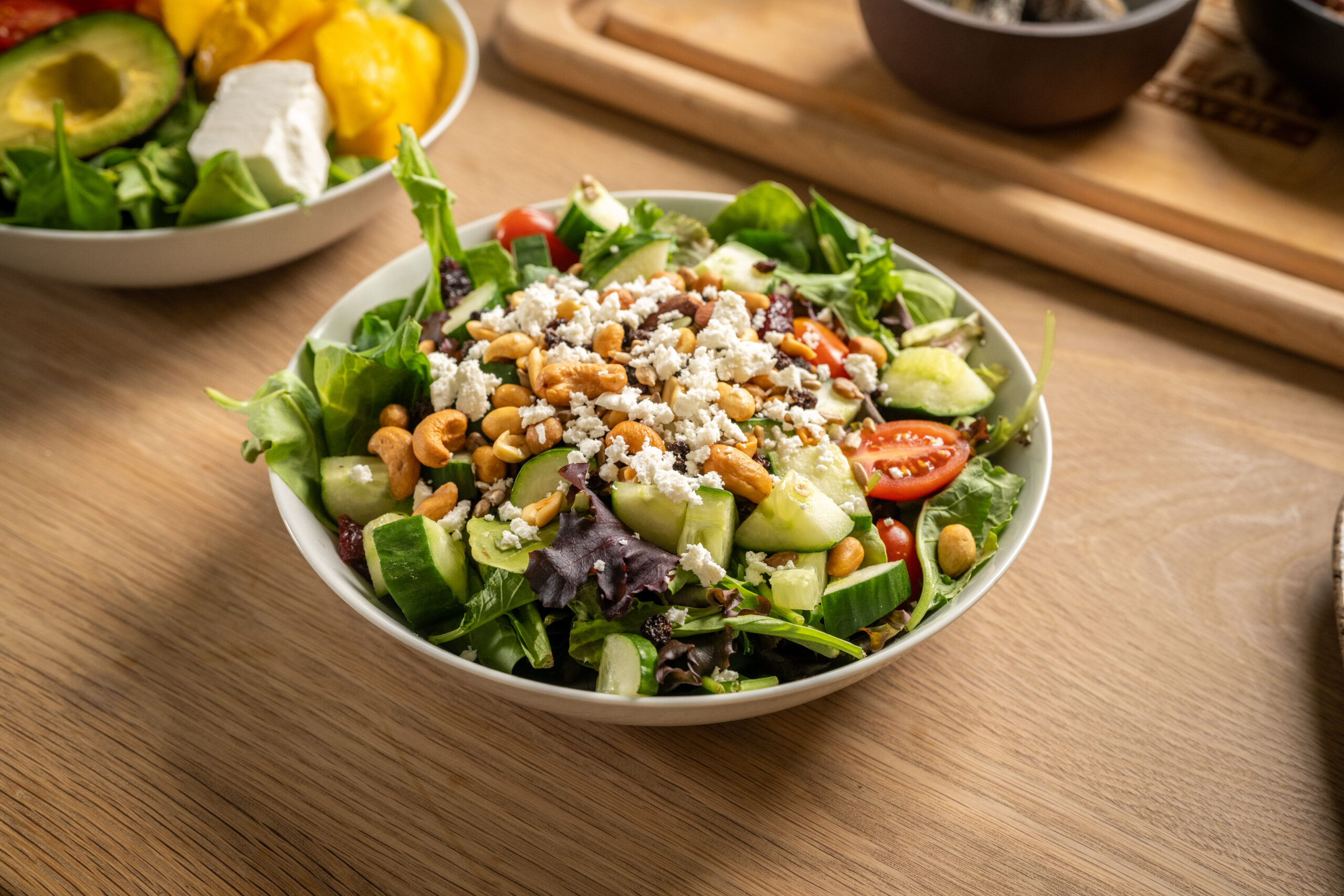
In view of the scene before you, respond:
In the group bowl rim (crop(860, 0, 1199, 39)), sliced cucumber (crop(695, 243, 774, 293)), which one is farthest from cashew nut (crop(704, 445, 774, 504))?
bowl rim (crop(860, 0, 1199, 39))

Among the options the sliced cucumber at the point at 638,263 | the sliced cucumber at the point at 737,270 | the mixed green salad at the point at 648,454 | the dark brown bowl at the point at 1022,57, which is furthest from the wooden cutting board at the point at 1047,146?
the sliced cucumber at the point at 638,263

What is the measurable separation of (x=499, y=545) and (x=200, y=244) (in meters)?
1.06

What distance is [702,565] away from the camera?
1.31 m

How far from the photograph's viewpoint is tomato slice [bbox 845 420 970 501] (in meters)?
1.50

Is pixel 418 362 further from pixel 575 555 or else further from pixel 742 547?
pixel 742 547

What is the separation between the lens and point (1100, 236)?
2.20 m

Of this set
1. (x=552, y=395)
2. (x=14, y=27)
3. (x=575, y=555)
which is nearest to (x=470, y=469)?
(x=552, y=395)

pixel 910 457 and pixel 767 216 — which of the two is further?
pixel 767 216

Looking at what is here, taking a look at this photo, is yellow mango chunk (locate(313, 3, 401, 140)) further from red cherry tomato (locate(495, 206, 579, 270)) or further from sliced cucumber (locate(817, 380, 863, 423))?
sliced cucumber (locate(817, 380, 863, 423))

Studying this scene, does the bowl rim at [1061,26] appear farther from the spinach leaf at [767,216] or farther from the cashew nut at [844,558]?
the cashew nut at [844,558]

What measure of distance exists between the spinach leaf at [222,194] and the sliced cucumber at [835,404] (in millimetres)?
1213

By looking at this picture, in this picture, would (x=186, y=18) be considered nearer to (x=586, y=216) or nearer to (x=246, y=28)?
(x=246, y=28)

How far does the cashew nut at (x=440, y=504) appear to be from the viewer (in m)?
A: 1.44

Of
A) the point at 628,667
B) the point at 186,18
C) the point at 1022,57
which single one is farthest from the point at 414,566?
the point at 1022,57
